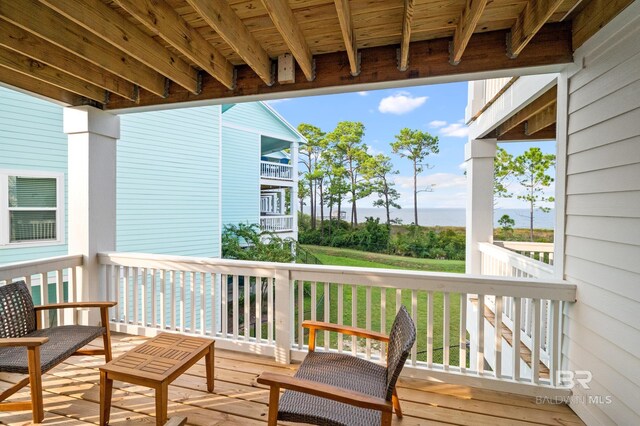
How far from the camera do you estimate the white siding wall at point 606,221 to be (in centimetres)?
178

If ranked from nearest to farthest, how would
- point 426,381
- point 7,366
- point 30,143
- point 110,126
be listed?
point 7,366 < point 426,381 < point 110,126 < point 30,143

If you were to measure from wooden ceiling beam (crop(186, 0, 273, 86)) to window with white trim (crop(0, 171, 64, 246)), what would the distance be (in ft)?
16.2

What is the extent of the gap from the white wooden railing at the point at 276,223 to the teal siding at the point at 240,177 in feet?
1.19

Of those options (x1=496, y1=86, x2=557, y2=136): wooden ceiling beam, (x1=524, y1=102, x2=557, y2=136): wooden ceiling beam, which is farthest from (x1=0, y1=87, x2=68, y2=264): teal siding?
(x1=524, y1=102, x2=557, y2=136): wooden ceiling beam

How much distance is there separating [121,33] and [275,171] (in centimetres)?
824

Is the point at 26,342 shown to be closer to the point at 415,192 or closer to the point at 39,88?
the point at 39,88

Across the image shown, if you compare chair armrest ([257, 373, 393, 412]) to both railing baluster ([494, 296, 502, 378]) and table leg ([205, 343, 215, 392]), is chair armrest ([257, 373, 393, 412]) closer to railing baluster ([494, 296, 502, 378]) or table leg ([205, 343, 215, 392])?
table leg ([205, 343, 215, 392])

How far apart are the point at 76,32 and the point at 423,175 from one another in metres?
14.1

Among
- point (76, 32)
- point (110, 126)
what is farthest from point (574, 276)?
point (110, 126)

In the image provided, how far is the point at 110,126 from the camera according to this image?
142 inches

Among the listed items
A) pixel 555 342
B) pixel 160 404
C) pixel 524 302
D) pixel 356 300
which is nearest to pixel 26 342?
pixel 160 404

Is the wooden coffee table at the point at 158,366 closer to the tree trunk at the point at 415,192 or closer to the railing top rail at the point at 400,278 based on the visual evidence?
the railing top rail at the point at 400,278

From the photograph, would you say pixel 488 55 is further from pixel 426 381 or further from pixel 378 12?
pixel 426 381

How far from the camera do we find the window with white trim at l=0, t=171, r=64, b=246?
500cm
